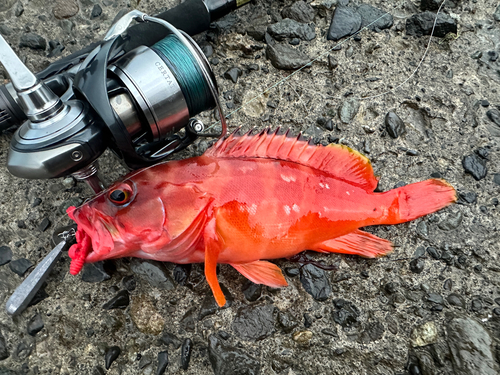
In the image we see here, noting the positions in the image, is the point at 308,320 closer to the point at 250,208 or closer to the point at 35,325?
the point at 250,208

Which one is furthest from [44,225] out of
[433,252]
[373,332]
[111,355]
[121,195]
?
[433,252]

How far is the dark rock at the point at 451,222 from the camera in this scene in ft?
8.02

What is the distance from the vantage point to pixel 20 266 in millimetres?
2375

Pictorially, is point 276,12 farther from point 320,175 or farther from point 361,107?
point 320,175

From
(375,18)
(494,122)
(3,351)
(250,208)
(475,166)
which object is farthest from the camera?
(375,18)

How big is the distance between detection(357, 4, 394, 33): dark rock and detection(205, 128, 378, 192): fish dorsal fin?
1223 mm

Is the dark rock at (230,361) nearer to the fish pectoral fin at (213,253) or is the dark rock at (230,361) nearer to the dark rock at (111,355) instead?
the fish pectoral fin at (213,253)

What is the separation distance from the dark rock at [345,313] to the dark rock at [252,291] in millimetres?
493

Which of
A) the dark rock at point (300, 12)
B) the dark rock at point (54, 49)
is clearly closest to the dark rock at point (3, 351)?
the dark rock at point (54, 49)

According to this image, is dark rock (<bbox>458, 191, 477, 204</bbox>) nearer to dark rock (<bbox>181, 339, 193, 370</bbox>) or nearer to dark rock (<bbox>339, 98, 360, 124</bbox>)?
dark rock (<bbox>339, 98, 360, 124</bbox>)

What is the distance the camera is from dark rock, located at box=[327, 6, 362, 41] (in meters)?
2.89

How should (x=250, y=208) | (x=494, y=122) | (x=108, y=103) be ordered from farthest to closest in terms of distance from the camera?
(x=494, y=122)
(x=250, y=208)
(x=108, y=103)

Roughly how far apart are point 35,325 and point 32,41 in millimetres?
2140

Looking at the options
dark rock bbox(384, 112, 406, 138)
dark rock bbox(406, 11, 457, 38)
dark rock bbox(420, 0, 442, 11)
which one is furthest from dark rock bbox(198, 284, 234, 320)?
dark rock bbox(420, 0, 442, 11)
